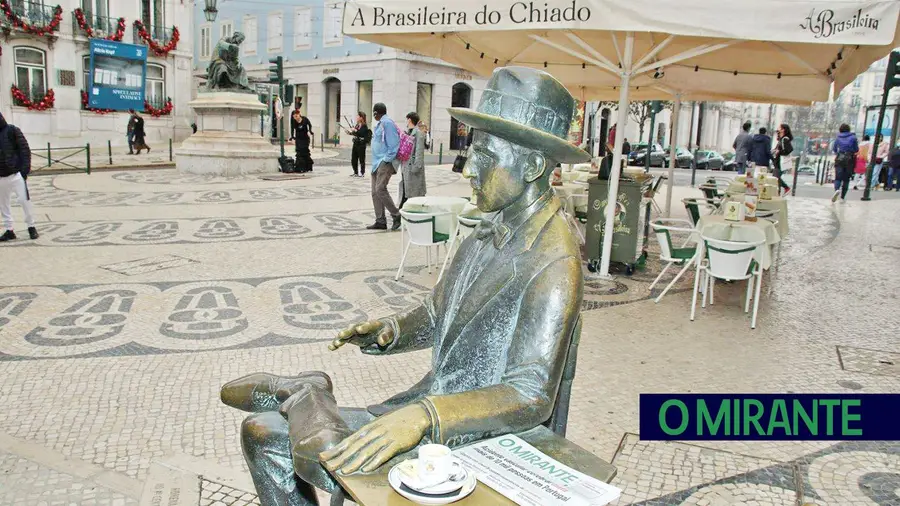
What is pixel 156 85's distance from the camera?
30.3 metres

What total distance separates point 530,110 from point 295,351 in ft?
11.2

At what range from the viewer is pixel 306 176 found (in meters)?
16.8

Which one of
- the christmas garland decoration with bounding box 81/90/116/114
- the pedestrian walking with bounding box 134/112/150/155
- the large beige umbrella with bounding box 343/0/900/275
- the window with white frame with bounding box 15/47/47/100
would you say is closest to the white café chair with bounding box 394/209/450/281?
the large beige umbrella with bounding box 343/0/900/275

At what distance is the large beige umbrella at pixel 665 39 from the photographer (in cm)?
469

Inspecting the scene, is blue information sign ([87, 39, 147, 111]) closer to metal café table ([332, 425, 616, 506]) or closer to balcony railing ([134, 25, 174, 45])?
balcony railing ([134, 25, 174, 45])

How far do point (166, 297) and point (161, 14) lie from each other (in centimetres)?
2905

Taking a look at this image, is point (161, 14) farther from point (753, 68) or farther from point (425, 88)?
point (753, 68)

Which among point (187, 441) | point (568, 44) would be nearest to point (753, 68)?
point (568, 44)

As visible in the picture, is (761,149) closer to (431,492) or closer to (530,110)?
(530,110)

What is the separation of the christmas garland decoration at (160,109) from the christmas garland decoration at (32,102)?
12.8 feet

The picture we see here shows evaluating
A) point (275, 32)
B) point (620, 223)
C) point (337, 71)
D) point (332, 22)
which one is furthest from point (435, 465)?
point (275, 32)

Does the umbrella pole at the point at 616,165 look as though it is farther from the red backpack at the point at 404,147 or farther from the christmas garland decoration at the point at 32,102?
the christmas garland decoration at the point at 32,102

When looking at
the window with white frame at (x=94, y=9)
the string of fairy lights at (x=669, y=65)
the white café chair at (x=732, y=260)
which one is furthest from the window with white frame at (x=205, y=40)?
the white café chair at (x=732, y=260)

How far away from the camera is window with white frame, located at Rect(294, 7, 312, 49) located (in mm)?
35312
